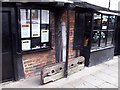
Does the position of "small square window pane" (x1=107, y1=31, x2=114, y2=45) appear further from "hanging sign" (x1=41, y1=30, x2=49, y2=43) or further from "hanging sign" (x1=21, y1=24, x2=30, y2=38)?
"hanging sign" (x1=21, y1=24, x2=30, y2=38)

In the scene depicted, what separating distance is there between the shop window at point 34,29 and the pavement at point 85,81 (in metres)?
1.00

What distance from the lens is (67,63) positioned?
499cm

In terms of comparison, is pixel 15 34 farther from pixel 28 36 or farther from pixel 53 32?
pixel 53 32

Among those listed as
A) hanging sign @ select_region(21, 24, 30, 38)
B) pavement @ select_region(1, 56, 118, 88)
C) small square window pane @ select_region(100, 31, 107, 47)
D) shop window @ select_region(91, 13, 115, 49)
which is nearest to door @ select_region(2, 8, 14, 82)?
pavement @ select_region(1, 56, 118, 88)

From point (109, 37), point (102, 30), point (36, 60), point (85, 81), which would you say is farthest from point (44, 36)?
point (109, 37)

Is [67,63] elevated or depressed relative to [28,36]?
depressed

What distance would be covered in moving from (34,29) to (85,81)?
2163 millimetres

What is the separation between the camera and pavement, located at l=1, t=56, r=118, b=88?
14.7ft

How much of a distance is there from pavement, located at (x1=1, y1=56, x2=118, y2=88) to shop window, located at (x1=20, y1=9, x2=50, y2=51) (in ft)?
3.28

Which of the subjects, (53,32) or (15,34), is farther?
(53,32)

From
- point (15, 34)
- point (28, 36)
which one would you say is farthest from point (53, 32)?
point (15, 34)

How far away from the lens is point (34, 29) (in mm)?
A: 4766

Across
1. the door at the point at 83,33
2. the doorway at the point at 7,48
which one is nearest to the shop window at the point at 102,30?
the door at the point at 83,33

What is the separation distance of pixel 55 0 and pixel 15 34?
1418 millimetres
